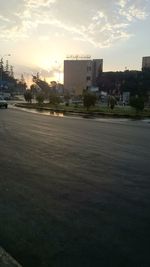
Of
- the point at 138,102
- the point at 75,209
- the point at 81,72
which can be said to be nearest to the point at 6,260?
the point at 75,209

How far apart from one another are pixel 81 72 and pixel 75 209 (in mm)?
146637

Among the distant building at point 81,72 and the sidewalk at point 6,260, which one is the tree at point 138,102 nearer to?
the sidewalk at point 6,260

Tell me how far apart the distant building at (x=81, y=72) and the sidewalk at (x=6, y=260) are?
144 m

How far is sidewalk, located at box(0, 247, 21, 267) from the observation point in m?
4.40

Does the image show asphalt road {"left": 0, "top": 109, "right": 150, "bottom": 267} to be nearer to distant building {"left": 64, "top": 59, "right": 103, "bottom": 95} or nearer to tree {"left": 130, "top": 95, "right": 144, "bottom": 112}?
tree {"left": 130, "top": 95, "right": 144, "bottom": 112}

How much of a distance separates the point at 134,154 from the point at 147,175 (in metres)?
3.53

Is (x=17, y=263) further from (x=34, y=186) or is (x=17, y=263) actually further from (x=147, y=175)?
(x=147, y=175)

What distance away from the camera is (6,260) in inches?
Answer: 178

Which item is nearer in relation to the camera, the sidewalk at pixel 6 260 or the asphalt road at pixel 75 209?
the sidewalk at pixel 6 260

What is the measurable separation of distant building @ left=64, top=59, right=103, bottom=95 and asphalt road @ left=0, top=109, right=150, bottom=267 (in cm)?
13777

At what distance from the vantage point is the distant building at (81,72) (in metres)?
149

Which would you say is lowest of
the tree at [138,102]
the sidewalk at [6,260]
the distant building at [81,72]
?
the sidewalk at [6,260]

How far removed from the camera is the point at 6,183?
817 centimetres

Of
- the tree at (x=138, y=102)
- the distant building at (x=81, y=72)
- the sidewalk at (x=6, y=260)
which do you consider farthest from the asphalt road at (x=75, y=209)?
the distant building at (x=81, y=72)
